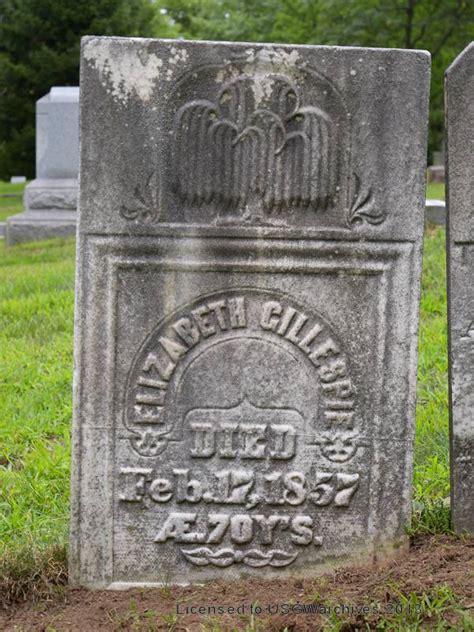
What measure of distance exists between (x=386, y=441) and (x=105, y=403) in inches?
36.6

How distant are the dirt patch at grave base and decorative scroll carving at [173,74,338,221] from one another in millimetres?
1211

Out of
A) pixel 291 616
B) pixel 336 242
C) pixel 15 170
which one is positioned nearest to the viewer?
pixel 291 616

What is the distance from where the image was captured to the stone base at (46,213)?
37.3 feet

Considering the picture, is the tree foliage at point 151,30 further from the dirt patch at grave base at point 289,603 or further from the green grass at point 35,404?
the dirt patch at grave base at point 289,603

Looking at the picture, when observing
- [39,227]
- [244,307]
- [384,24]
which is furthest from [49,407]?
[384,24]

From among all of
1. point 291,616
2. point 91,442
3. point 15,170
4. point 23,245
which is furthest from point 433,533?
point 15,170

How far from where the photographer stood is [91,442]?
9.94 feet

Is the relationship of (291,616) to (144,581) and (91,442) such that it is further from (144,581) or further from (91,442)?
(91,442)

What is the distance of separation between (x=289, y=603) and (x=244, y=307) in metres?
0.94

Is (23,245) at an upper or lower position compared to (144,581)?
upper

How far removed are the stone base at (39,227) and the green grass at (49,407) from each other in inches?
132

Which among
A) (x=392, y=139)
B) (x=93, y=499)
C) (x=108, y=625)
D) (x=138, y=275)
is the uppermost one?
(x=392, y=139)

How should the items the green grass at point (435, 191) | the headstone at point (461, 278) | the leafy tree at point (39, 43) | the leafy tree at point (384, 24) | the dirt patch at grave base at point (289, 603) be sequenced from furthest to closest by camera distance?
the leafy tree at point (39, 43) → the leafy tree at point (384, 24) → the green grass at point (435, 191) → the headstone at point (461, 278) → the dirt patch at grave base at point (289, 603)

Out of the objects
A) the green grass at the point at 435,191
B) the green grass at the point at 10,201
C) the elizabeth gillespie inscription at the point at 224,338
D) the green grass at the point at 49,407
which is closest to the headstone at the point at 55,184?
the green grass at the point at 49,407
